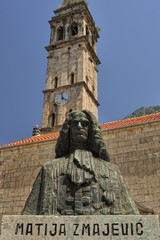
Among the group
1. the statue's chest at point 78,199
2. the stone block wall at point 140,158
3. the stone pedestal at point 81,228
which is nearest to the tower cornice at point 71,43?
the stone block wall at point 140,158

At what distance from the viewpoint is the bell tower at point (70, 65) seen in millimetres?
32469

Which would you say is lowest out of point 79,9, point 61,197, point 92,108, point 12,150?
point 61,197

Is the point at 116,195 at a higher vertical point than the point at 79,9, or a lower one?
lower

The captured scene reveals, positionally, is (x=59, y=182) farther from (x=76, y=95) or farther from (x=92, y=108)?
(x=92, y=108)

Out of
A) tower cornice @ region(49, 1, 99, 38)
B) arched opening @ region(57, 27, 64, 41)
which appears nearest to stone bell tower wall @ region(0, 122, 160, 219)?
arched opening @ region(57, 27, 64, 41)

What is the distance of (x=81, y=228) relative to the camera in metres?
2.74

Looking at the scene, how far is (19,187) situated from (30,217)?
1160 centimetres

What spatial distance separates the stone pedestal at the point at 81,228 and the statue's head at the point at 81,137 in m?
0.98

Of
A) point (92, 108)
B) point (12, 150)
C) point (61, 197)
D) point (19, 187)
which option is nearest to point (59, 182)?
point (61, 197)

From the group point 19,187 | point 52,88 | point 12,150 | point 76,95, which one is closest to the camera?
point 19,187

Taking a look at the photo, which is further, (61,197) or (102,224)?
(61,197)

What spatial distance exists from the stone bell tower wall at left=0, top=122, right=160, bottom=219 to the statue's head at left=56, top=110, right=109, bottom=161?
8777 mm

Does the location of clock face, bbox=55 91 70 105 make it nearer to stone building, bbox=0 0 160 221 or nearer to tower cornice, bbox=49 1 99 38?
tower cornice, bbox=49 1 99 38

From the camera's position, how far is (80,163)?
333 centimetres
